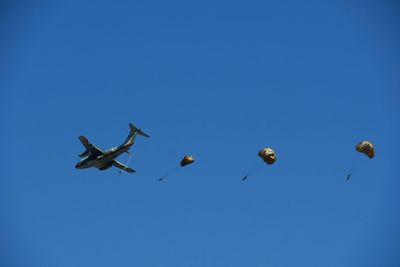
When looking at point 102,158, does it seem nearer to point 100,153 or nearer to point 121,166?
point 100,153

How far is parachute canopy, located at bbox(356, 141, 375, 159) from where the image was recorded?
229 feet

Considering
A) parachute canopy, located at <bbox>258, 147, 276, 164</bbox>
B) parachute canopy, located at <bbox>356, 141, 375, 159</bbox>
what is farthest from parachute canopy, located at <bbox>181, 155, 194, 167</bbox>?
parachute canopy, located at <bbox>356, 141, 375, 159</bbox>

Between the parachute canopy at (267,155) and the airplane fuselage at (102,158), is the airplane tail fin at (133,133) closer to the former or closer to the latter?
the airplane fuselage at (102,158)

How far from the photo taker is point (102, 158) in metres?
84.9

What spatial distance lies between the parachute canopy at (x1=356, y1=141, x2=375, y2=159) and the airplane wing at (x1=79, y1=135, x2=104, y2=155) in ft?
113

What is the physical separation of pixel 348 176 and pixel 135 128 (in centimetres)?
3530

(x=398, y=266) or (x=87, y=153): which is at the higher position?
(x=398, y=266)

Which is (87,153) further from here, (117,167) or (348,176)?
(348,176)

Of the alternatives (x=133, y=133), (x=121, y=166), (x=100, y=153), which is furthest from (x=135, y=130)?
(x=121, y=166)

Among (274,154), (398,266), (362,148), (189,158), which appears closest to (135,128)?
(189,158)

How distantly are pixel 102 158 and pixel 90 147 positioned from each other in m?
2.20

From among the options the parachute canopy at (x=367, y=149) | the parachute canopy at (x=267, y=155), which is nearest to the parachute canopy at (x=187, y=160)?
the parachute canopy at (x=267, y=155)

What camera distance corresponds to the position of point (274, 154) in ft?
230

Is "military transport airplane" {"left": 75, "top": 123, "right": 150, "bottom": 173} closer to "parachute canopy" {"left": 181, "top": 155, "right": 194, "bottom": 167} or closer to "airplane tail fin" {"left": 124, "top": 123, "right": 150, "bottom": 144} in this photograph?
"airplane tail fin" {"left": 124, "top": 123, "right": 150, "bottom": 144}
